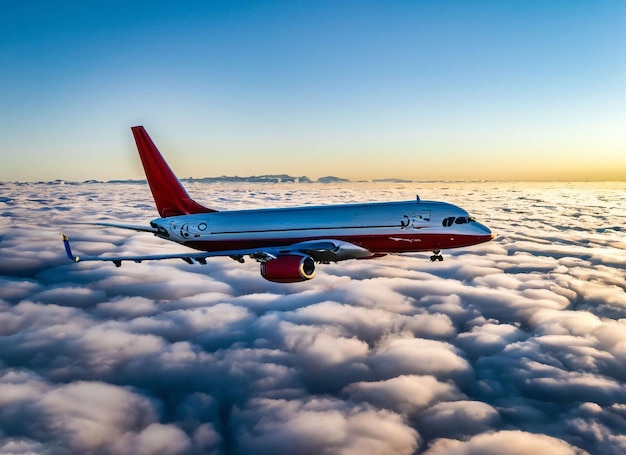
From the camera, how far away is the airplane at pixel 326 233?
118ft

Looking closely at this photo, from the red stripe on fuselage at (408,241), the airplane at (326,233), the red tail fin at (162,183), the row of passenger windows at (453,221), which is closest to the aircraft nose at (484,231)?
the airplane at (326,233)

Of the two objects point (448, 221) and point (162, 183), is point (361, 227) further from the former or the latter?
point (162, 183)

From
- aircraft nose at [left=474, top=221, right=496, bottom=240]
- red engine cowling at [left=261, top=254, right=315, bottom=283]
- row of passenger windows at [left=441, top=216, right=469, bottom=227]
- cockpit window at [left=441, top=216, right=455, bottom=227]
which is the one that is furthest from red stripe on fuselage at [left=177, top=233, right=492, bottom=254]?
red engine cowling at [left=261, top=254, right=315, bottom=283]

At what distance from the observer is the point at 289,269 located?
33.8m

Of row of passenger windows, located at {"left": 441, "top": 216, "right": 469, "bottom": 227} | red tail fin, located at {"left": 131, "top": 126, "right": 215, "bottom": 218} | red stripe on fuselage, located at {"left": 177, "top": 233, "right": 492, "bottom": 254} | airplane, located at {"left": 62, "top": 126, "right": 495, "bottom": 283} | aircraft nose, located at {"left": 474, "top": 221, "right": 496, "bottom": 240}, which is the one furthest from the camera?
red tail fin, located at {"left": 131, "top": 126, "right": 215, "bottom": 218}

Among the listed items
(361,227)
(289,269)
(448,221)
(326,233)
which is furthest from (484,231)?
(289,269)

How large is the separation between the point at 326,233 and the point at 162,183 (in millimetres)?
25045

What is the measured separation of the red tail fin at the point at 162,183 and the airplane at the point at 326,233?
4248 millimetres

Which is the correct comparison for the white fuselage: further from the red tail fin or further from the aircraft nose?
the red tail fin

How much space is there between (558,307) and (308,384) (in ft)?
140

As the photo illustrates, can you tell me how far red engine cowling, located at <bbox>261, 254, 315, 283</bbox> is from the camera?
33750mm

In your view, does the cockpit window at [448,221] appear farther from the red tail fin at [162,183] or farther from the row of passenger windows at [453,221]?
the red tail fin at [162,183]

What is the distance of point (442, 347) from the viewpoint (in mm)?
39688

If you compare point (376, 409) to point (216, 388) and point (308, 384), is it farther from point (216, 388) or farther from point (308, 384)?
point (216, 388)
